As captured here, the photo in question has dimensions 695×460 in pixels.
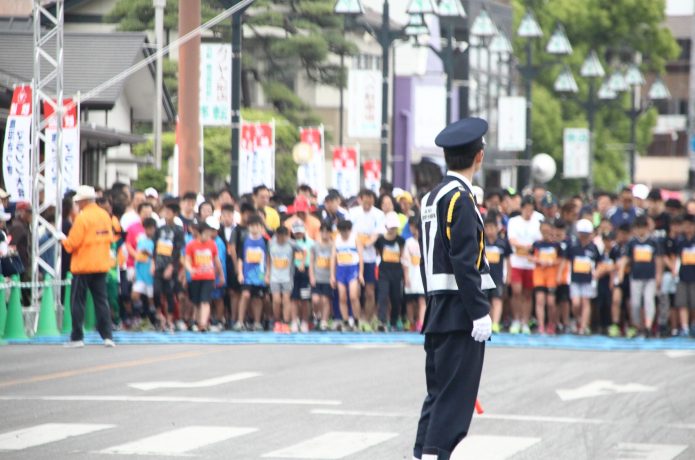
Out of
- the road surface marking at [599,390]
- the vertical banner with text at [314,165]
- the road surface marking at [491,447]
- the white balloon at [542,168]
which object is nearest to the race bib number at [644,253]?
the road surface marking at [599,390]

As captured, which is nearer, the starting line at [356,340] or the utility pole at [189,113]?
the starting line at [356,340]

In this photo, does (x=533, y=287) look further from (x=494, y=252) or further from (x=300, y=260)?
(x=300, y=260)

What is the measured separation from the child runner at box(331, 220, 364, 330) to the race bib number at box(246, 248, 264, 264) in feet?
3.25

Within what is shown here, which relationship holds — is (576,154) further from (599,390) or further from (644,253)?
(599,390)

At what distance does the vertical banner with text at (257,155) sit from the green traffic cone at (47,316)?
9.80 meters

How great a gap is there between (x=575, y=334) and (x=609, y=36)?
5579 cm

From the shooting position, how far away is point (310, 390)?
14.0 meters

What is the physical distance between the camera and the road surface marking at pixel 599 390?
1384cm

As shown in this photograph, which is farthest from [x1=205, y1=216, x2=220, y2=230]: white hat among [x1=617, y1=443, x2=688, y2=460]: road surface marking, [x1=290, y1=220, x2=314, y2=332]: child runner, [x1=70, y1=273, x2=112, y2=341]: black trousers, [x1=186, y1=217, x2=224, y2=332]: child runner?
[x1=617, y1=443, x2=688, y2=460]: road surface marking

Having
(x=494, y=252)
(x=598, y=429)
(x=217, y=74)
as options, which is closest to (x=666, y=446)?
(x=598, y=429)

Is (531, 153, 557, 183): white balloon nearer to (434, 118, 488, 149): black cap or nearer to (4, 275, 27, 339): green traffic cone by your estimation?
(4, 275, 27, 339): green traffic cone

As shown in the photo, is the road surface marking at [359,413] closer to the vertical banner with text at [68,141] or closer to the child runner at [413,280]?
the child runner at [413,280]

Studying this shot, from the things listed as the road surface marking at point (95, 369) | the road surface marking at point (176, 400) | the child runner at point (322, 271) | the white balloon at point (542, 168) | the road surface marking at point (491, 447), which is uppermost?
the white balloon at point (542, 168)

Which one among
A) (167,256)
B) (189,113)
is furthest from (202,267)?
(189,113)
